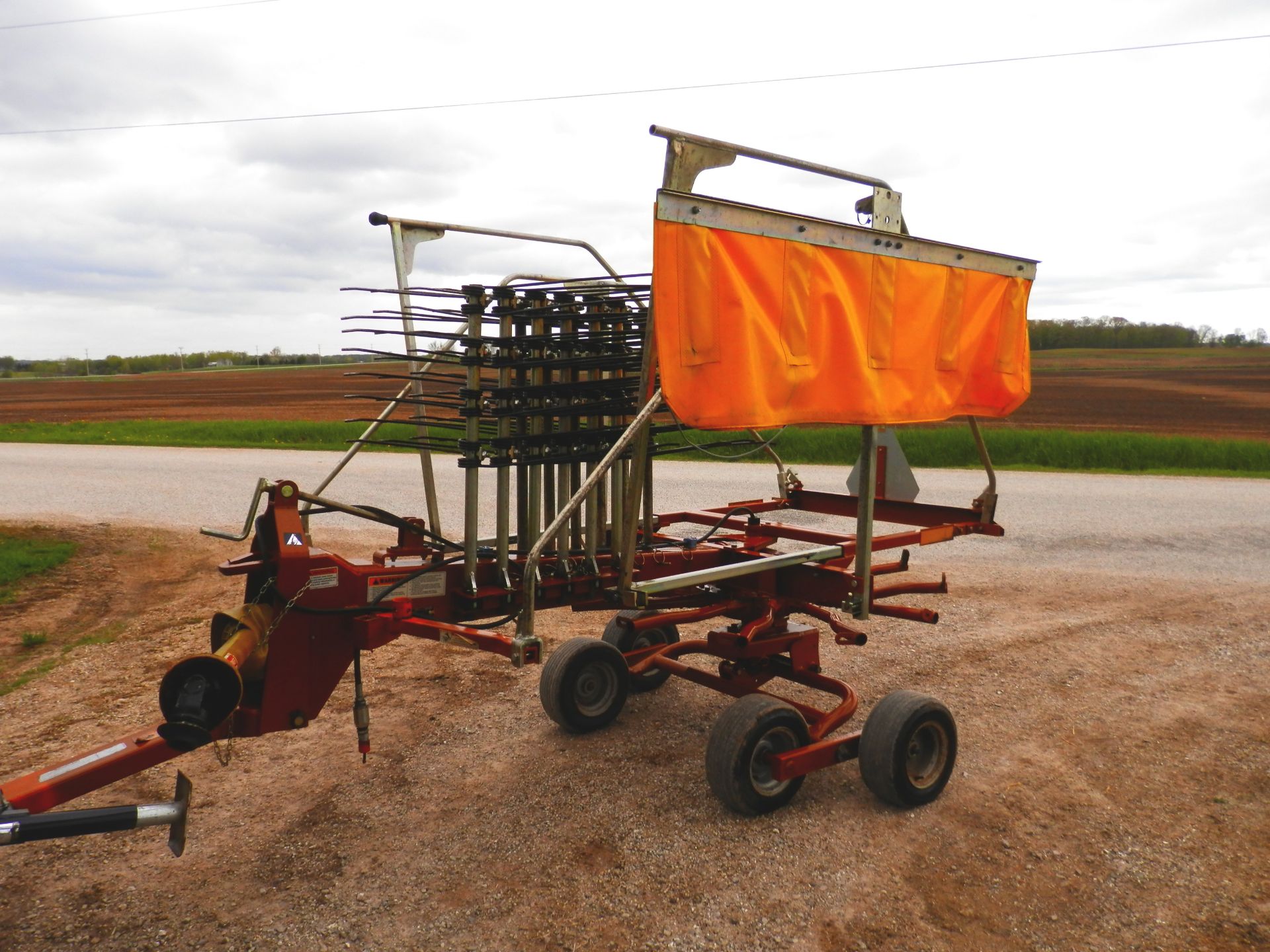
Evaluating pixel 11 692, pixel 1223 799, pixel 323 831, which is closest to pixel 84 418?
pixel 11 692

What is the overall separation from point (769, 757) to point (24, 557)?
850 centimetres

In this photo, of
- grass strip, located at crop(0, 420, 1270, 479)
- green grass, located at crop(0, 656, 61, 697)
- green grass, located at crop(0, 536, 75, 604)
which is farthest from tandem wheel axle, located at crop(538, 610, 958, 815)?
grass strip, located at crop(0, 420, 1270, 479)

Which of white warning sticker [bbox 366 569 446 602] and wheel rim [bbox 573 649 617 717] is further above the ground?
white warning sticker [bbox 366 569 446 602]

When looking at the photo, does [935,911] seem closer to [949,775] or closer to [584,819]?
[949,775]

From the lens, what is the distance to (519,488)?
4.64 m

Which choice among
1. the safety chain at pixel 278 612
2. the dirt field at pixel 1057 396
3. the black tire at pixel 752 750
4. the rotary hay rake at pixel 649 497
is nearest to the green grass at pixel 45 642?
the rotary hay rake at pixel 649 497

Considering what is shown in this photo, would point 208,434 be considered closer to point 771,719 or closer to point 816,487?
point 816,487

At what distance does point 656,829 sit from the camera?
14.5 feet

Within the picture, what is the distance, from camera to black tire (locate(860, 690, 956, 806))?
4.52m

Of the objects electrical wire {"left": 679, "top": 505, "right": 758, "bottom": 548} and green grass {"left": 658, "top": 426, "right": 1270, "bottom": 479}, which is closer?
electrical wire {"left": 679, "top": 505, "right": 758, "bottom": 548}

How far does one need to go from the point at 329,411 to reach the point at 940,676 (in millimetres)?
31577

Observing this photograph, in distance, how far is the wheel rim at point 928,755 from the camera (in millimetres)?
4734

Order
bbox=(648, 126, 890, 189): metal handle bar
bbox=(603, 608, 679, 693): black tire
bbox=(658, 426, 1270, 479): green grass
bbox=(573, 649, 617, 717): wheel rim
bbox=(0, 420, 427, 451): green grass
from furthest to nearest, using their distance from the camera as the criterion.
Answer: bbox=(0, 420, 427, 451): green grass → bbox=(658, 426, 1270, 479): green grass → bbox=(603, 608, 679, 693): black tire → bbox=(573, 649, 617, 717): wheel rim → bbox=(648, 126, 890, 189): metal handle bar

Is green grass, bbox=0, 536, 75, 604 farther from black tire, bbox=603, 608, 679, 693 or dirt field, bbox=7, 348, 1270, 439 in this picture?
black tire, bbox=603, 608, 679, 693
